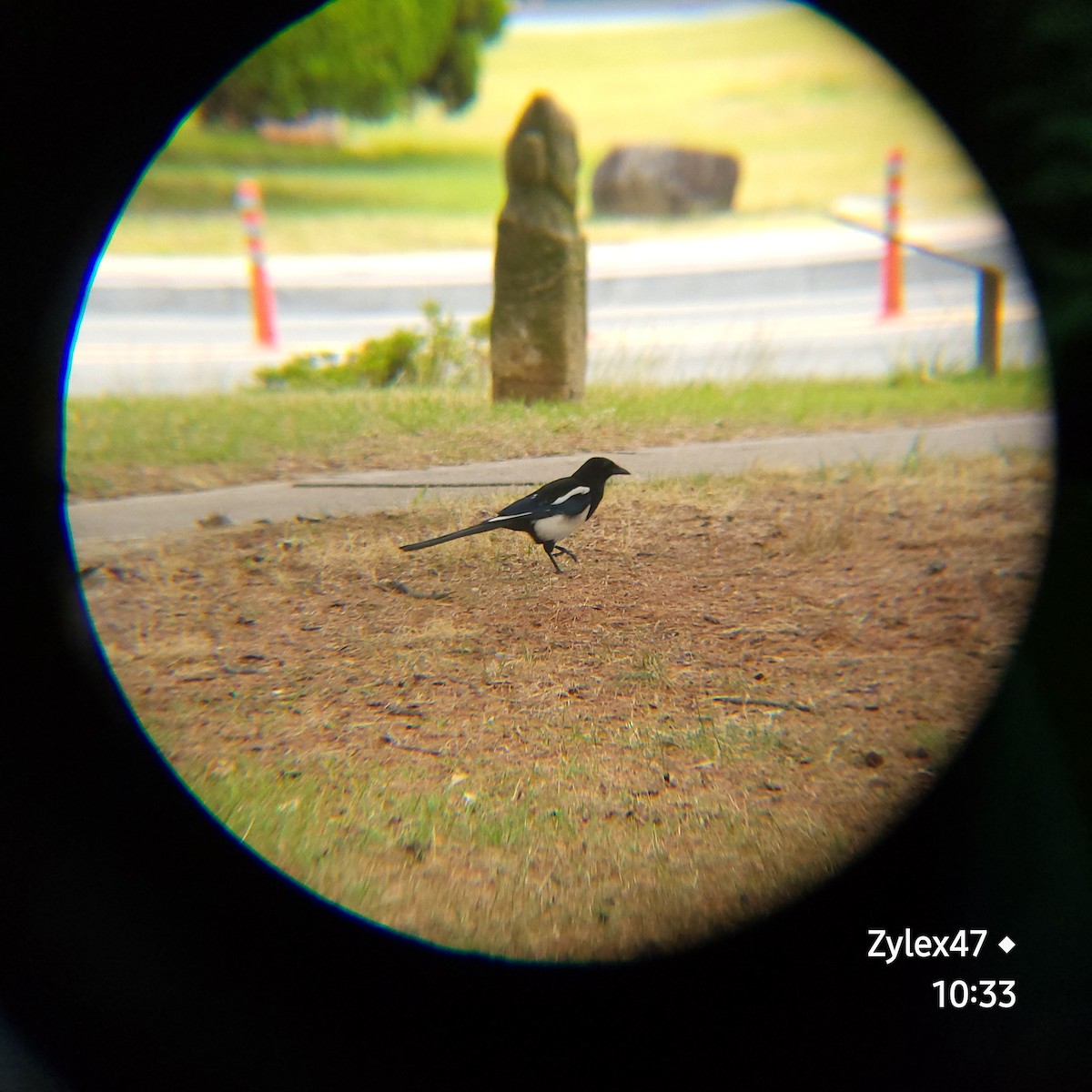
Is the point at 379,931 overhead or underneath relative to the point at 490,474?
underneath

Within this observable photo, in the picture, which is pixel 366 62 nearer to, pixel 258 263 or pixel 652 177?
pixel 258 263

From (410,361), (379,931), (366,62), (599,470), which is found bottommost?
(379,931)

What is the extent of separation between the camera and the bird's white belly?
1.81 m

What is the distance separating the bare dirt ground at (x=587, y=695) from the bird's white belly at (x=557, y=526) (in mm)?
29

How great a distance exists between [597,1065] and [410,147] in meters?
1.77

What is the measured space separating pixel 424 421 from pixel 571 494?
1.00 feet

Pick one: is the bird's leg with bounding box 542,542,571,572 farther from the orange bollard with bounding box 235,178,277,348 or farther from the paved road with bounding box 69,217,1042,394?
the orange bollard with bounding box 235,178,277,348

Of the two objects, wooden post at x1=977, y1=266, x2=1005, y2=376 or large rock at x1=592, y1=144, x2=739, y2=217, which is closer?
large rock at x1=592, y1=144, x2=739, y2=217

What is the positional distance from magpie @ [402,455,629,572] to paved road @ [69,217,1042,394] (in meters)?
0.21

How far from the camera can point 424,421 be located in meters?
1.88

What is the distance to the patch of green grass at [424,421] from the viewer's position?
6.10 ft
